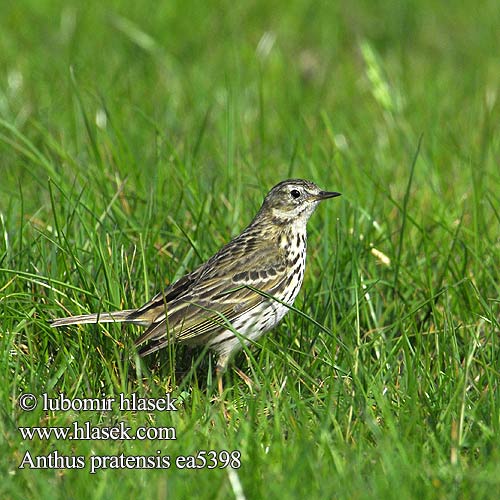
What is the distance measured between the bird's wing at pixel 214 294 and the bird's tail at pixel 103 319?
46mm

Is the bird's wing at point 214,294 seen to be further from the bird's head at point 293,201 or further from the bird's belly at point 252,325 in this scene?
the bird's head at point 293,201

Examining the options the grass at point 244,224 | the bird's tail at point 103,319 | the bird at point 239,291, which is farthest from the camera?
the bird at point 239,291

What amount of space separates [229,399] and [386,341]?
942 mm

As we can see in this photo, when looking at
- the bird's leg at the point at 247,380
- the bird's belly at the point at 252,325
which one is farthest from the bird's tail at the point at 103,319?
the bird's leg at the point at 247,380

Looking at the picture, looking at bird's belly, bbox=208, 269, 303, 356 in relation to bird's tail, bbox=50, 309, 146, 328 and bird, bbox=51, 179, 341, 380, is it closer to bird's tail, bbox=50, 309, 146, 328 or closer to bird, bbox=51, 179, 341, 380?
bird, bbox=51, 179, 341, 380

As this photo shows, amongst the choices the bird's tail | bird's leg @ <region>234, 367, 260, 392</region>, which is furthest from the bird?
bird's leg @ <region>234, 367, 260, 392</region>

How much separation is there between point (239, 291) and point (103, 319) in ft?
2.72

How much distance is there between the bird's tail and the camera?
5.08 meters

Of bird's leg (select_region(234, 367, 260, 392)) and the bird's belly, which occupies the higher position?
the bird's belly

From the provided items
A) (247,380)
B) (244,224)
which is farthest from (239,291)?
(244,224)

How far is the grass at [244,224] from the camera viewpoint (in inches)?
165

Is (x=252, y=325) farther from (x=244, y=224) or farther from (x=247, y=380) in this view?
(x=244, y=224)

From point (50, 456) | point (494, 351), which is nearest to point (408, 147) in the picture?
point (494, 351)

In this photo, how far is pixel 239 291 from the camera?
18.2 ft
